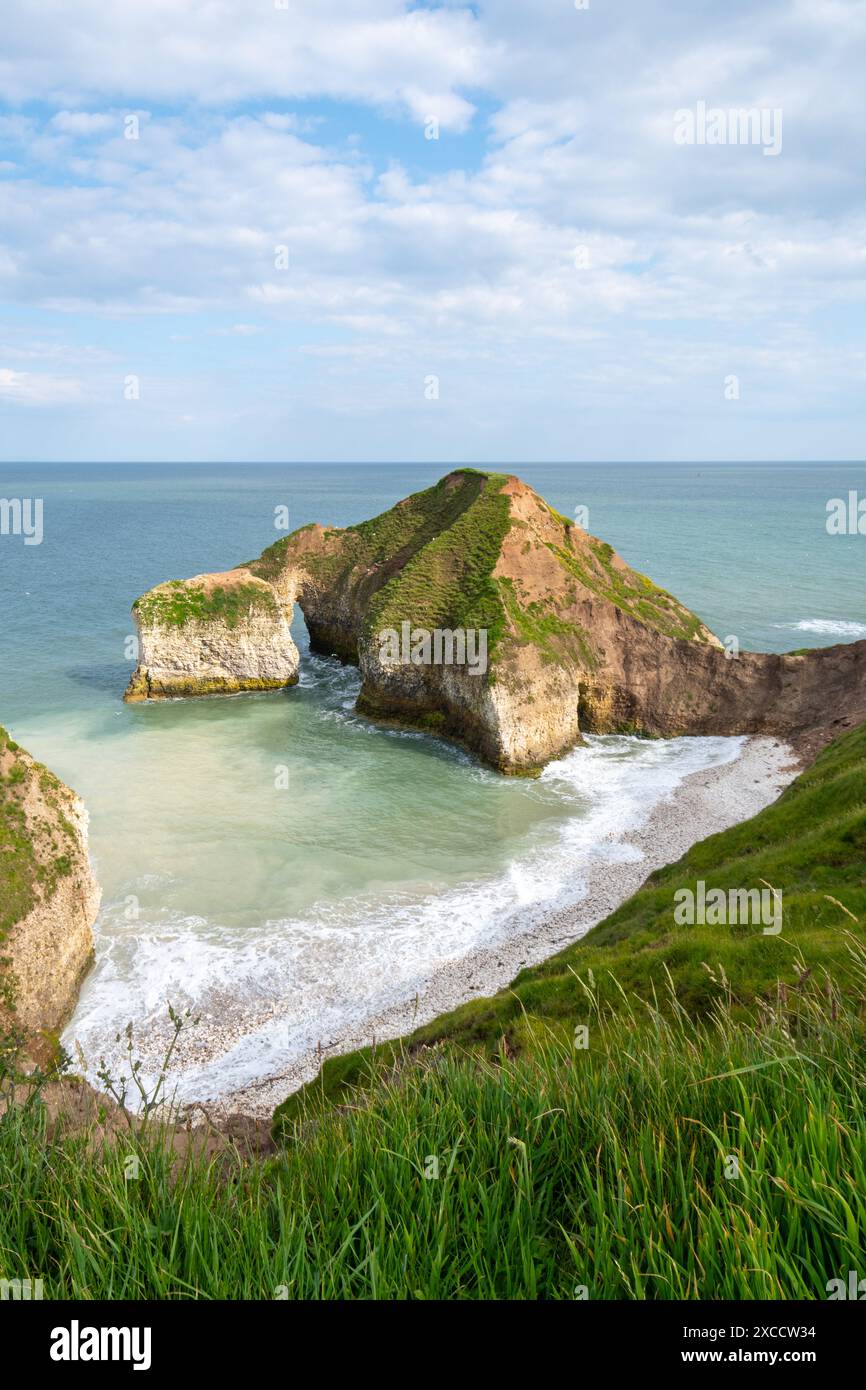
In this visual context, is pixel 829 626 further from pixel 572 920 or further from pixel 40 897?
pixel 40 897

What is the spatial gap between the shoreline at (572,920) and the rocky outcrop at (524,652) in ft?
15.9

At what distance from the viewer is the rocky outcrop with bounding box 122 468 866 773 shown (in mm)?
44562

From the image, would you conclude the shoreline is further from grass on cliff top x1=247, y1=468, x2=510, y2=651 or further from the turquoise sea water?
grass on cliff top x1=247, y1=468, x2=510, y2=651

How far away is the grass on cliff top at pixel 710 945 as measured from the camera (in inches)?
589

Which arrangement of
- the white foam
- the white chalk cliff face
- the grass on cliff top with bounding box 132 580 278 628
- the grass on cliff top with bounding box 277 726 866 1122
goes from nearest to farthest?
the grass on cliff top with bounding box 277 726 866 1122
the grass on cliff top with bounding box 132 580 278 628
the white chalk cliff face
the white foam

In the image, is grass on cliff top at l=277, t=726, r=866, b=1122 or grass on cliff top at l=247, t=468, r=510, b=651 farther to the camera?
grass on cliff top at l=247, t=468, r=510, b=651

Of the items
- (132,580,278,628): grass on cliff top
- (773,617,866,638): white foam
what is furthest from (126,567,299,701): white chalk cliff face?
(773,617,866,638): white foam

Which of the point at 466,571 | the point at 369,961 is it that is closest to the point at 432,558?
the point at 466,571

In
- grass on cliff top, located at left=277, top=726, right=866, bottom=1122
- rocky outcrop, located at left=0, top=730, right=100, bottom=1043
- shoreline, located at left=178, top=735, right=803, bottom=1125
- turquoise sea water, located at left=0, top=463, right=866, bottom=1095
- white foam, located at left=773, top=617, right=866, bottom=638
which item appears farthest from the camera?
white foam, located at left=773, top=617, right=866, bottom=638

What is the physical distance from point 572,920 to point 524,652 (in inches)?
768

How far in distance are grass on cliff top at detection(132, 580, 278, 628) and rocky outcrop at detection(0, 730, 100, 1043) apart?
2944 cm
